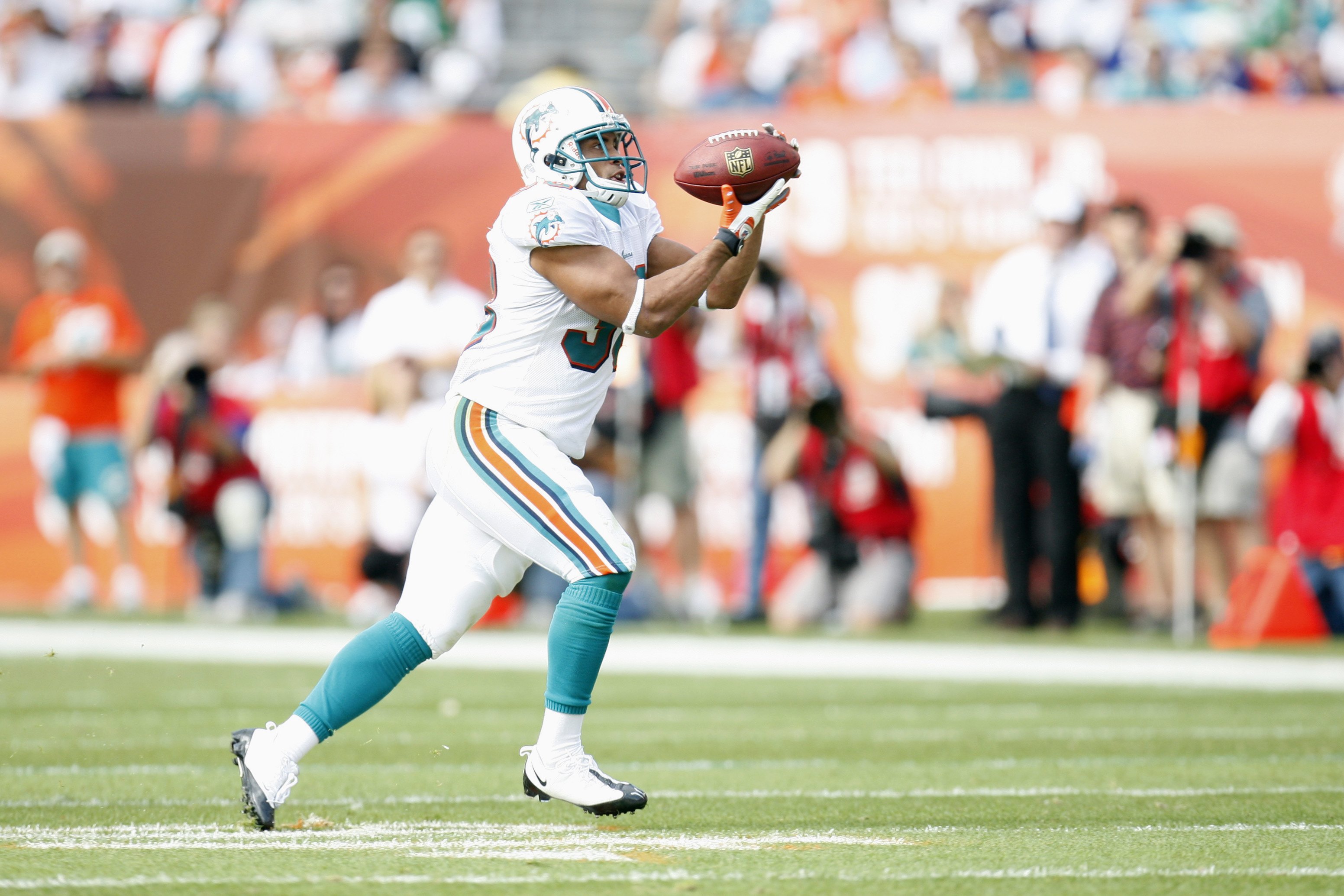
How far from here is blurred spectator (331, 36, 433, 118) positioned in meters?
14.7

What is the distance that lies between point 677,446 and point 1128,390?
2567 millimetres

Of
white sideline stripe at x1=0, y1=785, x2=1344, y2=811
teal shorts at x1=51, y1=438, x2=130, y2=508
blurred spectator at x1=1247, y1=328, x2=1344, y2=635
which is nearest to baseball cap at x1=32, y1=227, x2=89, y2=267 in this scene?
teal shorts at x1=51, y1=438, x2=130, y2=508

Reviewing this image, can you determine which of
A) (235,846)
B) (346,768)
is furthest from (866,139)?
(235,846)

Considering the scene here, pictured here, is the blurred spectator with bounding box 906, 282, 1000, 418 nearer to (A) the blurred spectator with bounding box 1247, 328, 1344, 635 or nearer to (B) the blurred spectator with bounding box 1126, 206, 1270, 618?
(B) the blurred spectator with bounding box 1126, 206, 1270, 618

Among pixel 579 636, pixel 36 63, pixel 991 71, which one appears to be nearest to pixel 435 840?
pixel 579 636

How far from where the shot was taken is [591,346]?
15.4 ft

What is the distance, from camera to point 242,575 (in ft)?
38.0

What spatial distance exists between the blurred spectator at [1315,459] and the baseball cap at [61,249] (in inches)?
282

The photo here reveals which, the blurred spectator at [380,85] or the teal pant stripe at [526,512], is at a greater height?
the blurred spectator at [380,85]

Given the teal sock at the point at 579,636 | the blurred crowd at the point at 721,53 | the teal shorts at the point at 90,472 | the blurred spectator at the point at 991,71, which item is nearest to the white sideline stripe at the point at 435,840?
the teal sock at the point at 579,636

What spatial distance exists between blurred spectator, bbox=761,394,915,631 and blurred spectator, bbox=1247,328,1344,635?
2007 mm

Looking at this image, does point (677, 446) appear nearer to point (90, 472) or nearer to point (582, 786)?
point (90, 472)

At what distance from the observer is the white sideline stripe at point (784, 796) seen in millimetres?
4867

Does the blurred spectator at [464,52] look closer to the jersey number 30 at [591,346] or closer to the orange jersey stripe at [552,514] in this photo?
the jersey number 30 at [591,346]
